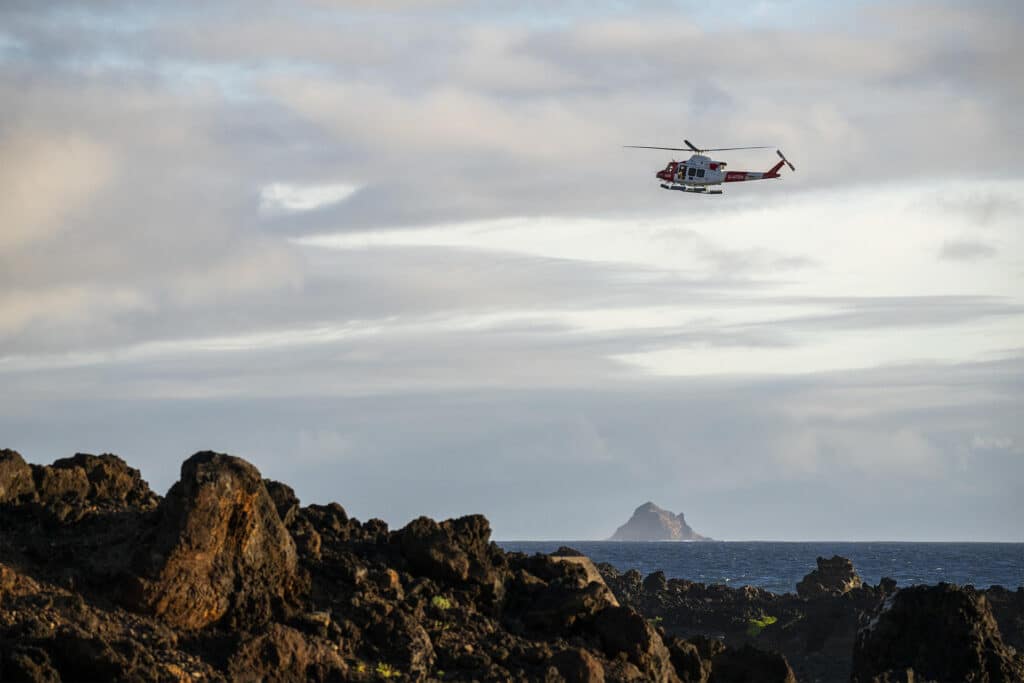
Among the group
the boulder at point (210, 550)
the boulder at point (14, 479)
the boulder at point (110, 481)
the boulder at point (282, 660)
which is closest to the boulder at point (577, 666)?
the boulder at point (282, 660)

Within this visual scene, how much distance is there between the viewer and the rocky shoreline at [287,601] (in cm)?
1692

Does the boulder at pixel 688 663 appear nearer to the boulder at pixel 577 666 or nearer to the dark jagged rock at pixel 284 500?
the boulder at pixel 577 666

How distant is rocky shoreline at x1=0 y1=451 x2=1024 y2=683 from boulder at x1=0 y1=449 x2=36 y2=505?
33mm

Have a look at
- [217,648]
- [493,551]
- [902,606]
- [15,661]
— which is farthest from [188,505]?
[902,606]

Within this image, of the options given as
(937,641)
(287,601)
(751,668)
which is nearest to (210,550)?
(287,601)

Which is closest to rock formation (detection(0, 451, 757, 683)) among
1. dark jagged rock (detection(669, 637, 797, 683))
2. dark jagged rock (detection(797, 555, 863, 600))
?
dark jagged rock (detection(669, 637, 797, 683))

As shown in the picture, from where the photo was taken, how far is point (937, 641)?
26.2 meters

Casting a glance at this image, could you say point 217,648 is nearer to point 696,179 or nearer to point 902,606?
point 902,606

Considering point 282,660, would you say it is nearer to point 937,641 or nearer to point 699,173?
point 937,641

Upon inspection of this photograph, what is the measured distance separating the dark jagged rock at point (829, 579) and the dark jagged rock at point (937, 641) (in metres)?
34.8

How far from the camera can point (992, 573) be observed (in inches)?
4887

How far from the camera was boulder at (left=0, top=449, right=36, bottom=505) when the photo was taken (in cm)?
2008

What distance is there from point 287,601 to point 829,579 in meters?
49.7

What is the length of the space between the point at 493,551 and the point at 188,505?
21.6ft
